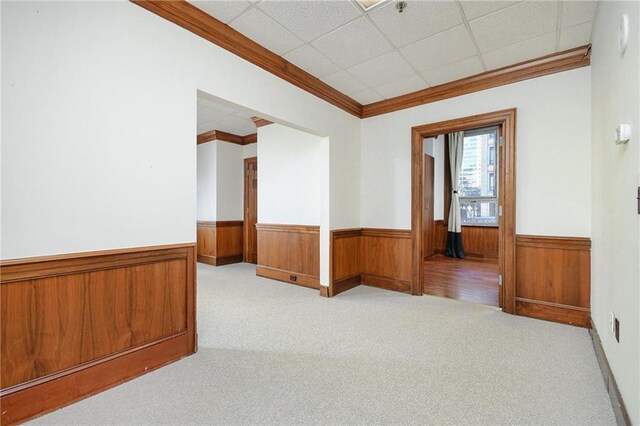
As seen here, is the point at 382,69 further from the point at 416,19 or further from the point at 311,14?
the point at 311,14

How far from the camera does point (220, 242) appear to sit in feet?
19.6

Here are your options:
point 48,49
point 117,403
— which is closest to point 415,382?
point 117,403

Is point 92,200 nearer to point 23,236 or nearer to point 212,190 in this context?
point 23,236

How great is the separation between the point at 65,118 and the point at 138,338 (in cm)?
142

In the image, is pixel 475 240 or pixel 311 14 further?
pixel 475 240

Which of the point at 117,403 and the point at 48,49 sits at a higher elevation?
the point at 48,49

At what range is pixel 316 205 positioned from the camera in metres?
4.20

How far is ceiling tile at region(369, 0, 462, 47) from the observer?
87.0 inches

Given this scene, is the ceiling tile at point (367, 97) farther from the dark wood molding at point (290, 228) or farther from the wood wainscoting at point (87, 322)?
the wood wainscoting at point (87, 322)

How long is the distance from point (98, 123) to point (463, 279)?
190 inches

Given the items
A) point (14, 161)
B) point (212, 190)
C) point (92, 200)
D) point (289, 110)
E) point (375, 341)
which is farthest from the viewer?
point (212, 190)

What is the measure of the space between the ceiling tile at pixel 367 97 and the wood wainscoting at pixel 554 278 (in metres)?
2.43

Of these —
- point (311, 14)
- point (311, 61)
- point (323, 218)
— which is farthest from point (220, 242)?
point (311, 14)

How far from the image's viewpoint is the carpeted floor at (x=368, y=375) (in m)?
1.55
